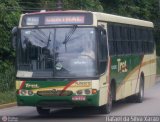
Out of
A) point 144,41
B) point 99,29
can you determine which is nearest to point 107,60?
point 99,29

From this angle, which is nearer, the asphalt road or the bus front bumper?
the bus front bumper

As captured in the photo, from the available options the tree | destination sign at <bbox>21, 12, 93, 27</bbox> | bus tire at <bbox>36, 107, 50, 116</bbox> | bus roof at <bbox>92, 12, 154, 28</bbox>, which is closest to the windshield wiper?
destination sign at <bbox>21, 12, 93, 27</bbox>

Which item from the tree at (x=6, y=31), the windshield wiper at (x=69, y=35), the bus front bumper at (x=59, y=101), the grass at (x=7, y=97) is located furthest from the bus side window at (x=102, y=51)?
the tree at (x=6, y=31)

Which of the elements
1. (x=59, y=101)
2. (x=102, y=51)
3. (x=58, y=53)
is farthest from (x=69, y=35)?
(x=59, y=101)

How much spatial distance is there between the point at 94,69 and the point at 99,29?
1215 millimetres

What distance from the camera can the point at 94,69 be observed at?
17328mm

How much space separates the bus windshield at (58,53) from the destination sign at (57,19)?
193mm

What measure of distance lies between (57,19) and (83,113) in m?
3.28

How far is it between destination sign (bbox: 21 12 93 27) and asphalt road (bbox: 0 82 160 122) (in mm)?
2640

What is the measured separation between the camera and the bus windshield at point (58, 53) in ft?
56.8

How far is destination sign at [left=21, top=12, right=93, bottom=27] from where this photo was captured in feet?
58.1

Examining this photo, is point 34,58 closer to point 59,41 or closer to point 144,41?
point 59,41

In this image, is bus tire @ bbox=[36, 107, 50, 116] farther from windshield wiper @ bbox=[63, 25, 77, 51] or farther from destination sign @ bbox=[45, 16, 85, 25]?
destination sign @ bbox=[45, 16, 85, 25]

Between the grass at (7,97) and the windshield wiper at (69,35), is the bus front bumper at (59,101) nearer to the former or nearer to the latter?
the windshield wiper at (69,35)
